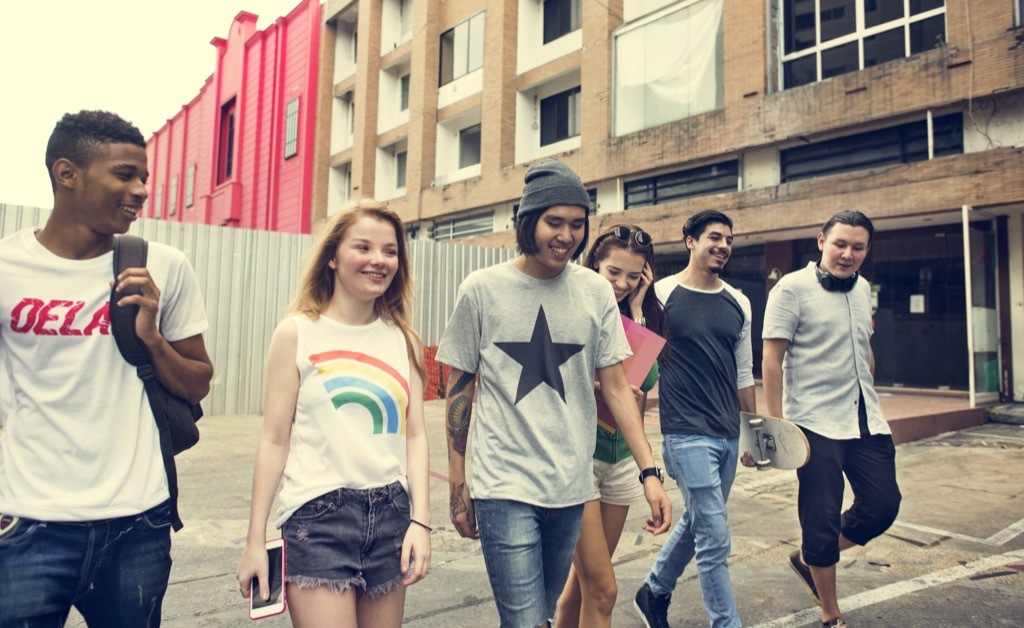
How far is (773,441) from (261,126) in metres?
30.1

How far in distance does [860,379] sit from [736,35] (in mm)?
14104

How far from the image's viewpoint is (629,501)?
296 cm

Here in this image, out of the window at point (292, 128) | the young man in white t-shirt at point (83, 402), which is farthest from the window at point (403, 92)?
the young man in white t-shirt at point (83, 402)

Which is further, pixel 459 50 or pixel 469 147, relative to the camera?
pixel 469 147

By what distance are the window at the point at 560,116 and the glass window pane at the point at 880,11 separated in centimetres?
841

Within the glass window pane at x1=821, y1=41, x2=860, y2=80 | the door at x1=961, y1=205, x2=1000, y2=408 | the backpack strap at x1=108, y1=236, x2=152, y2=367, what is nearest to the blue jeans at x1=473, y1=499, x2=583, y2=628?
the backpack strap at x1=108, y1=236, x2=152, y2=367

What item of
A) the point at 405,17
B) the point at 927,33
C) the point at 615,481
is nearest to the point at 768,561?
the point at 615,481

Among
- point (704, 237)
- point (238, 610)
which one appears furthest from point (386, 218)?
point (238, 610)

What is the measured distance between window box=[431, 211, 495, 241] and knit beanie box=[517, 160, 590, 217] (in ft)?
63.6

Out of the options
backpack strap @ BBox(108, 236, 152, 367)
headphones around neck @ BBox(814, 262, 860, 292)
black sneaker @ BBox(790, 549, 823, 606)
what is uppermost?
headphones around neck @ BBox(814, 262, 860, 292)

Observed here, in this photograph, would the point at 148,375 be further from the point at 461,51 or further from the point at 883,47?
the point at 461,51

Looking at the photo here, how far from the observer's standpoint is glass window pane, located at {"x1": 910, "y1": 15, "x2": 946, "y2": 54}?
12.8 m

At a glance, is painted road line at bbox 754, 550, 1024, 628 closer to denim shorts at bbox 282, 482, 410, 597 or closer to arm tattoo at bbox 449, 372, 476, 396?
arm tattoo at bbox 449, 372, 476, 396

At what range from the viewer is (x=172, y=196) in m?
37.4
